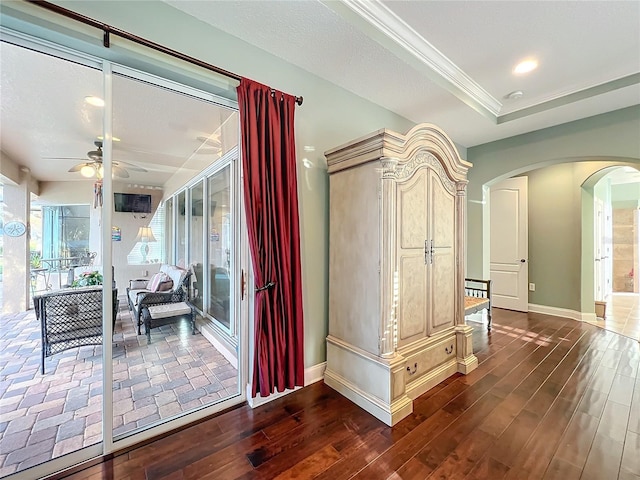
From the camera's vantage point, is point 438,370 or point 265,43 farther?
point 438,370

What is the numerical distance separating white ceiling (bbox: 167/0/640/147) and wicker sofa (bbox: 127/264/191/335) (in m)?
1.98

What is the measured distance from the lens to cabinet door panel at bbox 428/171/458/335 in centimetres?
249

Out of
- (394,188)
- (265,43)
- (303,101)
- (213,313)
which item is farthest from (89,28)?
(213,313)

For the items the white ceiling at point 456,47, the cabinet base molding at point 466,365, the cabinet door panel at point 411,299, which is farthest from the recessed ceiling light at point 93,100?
the cabinet base molding at point 466,365

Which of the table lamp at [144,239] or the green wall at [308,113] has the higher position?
the green wall at [308,113]

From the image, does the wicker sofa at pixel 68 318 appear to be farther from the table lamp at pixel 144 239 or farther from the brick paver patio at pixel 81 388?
the table lamp at pixel 144 239

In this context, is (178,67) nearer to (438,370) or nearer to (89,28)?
(89,28)

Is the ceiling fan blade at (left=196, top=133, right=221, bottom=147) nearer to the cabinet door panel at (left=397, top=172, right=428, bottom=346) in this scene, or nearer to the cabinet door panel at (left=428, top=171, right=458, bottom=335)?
the cabinet door panel at (left=397, top=172, right=428, bottom=346)

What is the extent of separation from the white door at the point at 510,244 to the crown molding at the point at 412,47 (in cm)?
244

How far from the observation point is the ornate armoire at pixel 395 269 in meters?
2.09

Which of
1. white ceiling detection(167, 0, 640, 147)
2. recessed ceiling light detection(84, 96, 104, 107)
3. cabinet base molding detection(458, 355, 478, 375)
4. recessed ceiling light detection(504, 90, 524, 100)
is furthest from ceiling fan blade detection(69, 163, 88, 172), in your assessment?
recessed ceiling light detection(504, 90, 524, 100)

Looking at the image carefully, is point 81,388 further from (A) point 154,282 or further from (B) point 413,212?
(B) point 413,212

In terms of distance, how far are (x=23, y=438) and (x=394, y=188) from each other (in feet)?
9.71

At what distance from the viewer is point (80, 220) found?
1.92 m
